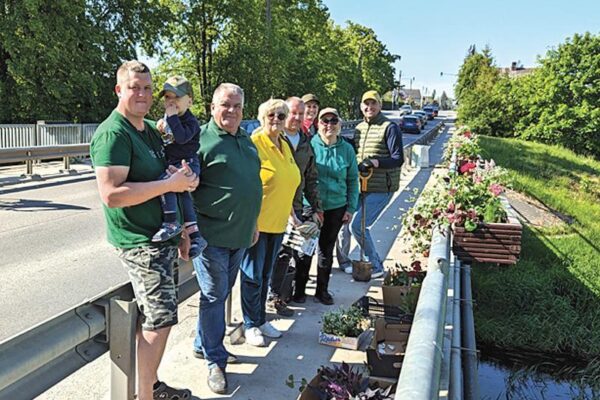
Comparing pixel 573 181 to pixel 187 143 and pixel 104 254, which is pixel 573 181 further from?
pixel 187 143

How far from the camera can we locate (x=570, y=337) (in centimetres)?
686

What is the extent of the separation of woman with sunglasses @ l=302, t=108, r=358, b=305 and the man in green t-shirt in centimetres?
269

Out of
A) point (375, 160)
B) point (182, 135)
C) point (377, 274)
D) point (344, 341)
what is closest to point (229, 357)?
point (344, 341)

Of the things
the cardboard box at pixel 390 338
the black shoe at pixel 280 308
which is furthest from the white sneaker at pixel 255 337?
the cardboard box at pixel 390 338

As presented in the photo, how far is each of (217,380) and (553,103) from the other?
1457 inches

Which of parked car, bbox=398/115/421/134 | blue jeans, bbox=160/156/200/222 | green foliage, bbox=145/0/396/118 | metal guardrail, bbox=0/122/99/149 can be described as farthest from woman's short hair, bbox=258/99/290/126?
parked car, bbox=398/115/421/134

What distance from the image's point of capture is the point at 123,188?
8.78 ft

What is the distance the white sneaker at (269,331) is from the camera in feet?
14.8

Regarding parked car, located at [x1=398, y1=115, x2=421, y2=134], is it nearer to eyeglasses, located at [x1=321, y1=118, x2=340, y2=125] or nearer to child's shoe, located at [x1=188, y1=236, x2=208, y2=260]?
eyeglasses, located at [x1=321, y1=118, x2=340, y2=125]

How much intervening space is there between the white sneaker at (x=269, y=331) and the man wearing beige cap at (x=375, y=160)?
6.58 feet

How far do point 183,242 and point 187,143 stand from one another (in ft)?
1.91

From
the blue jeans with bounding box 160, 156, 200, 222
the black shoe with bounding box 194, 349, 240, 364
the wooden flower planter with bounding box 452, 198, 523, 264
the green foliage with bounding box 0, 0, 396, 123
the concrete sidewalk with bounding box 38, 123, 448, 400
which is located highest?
the green foliage with bounding box 0, 0, 396, 123

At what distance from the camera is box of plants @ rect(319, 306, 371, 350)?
4.34 metres

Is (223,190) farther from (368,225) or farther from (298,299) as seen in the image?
(368,225)
